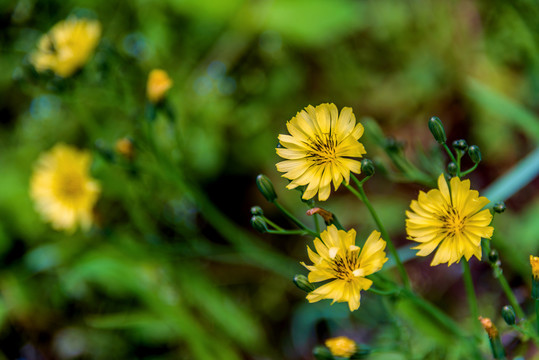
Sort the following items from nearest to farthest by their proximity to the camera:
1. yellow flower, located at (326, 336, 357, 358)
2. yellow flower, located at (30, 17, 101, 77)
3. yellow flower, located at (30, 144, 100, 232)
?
yellow flower, located at (326, 336, 357, 358), yellow flower, located at (30, 17, 101, 77), yellow flower, located at (30, 144, 100, 232)

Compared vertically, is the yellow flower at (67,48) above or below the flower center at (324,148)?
above

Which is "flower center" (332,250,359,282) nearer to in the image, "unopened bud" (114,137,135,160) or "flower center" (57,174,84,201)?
"unopened bud" (114,137,135,160)

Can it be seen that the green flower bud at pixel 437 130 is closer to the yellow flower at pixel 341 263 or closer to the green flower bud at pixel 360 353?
the yellow flower at pixel 341 263

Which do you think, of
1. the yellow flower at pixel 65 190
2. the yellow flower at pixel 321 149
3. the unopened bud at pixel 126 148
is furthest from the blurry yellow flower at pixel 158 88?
the yellow flower at pixel 321 149

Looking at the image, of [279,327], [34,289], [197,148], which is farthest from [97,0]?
[279,327]

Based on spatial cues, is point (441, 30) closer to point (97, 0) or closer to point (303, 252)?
point (303, 252)

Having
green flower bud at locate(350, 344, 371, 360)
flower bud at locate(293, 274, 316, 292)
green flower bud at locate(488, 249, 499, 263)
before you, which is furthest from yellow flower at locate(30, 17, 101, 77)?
green flower bud at locate(488, 249, 499, 263)
